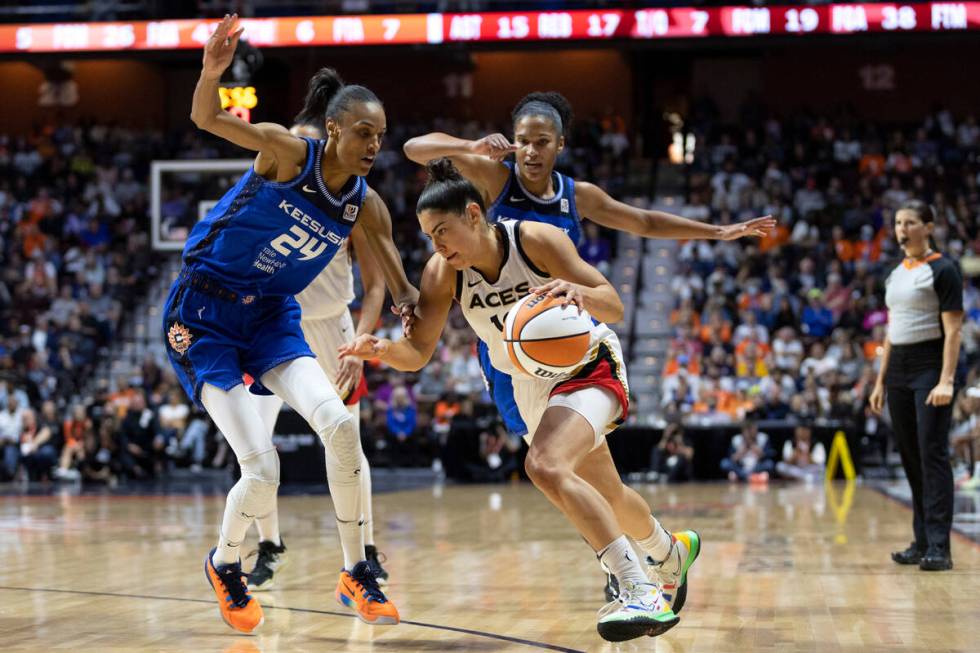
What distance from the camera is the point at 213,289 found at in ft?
16.7

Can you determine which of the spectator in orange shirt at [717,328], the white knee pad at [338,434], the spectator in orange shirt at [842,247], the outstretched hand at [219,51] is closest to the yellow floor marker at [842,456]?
the spectator in orange shirt at [717,328]

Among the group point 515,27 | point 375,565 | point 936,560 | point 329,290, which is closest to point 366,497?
point 375,565

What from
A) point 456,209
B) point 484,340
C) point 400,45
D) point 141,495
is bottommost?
point 141,495

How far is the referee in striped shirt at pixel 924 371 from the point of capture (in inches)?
259

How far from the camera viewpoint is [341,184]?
5094mm

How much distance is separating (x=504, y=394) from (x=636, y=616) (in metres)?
1.34

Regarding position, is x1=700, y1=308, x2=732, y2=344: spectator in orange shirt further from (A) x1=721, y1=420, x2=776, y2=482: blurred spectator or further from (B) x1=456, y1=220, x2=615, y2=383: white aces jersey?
(B) x1=456, y1=220, x2=615, y2=383: white aces jersey

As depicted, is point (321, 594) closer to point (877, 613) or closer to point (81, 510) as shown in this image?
point (877, 613)

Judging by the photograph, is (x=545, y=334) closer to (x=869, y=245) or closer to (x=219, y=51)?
(x=219, y=51)

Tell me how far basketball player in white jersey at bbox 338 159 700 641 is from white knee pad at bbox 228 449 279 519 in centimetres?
61

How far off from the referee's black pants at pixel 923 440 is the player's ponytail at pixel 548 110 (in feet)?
7.52

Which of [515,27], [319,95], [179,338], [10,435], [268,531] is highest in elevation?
[515,27]

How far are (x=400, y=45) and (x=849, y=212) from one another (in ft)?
24.2

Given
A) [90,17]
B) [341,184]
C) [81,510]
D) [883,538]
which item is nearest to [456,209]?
[341,184]
